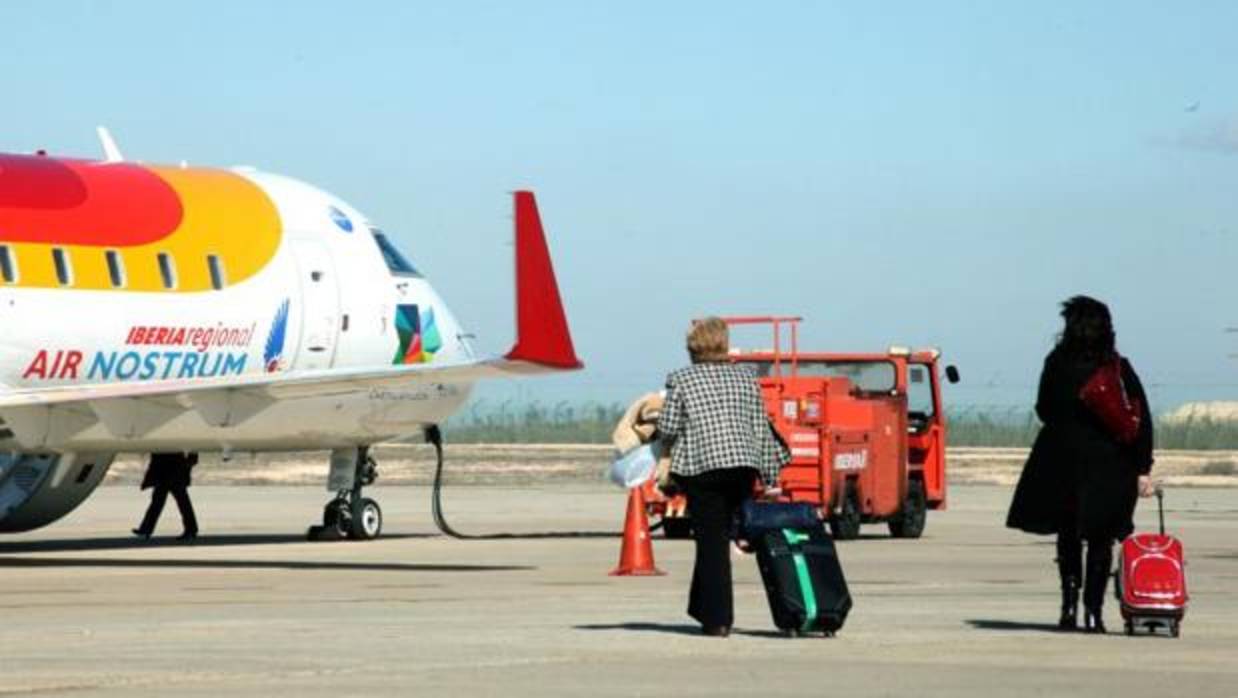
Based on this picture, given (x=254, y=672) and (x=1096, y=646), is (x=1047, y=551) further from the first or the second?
(x=254, y=672)

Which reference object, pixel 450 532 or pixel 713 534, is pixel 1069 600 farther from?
pixel 450 532

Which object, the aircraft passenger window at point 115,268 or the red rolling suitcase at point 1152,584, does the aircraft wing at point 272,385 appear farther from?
the red rolling suitcase at point 1152,584

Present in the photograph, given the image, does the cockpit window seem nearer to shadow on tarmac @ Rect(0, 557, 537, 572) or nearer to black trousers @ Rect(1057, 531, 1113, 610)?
shadow on tarmac @ Rect(0, 557, 537, 572)

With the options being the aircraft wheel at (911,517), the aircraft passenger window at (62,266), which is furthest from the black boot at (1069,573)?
the aircraft wheel at (911,517)

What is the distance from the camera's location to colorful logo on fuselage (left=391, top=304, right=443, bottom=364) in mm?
32281

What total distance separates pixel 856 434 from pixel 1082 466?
16.0m

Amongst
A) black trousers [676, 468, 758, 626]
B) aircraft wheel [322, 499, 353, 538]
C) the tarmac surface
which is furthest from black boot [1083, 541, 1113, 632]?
aircraft wheel [322, 499, 353, 538]

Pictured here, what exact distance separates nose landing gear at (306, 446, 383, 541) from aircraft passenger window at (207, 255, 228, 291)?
13.0ft

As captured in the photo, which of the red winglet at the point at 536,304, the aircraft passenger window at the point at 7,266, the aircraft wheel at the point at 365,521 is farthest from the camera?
the aircraft wheel at the point at 365,521

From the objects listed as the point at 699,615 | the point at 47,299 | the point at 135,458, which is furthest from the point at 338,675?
the point at 135,458

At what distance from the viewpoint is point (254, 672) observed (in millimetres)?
15305

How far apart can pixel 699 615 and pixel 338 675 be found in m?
3.15

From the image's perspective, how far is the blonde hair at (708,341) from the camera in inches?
711

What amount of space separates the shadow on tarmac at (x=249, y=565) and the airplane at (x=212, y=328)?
1.07 m
